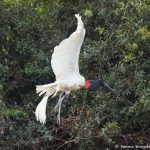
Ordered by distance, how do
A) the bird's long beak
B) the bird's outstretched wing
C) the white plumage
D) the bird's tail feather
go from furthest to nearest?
the bird's long beak, the bird's tail feather, the white plumage, the bird's outstretched wing

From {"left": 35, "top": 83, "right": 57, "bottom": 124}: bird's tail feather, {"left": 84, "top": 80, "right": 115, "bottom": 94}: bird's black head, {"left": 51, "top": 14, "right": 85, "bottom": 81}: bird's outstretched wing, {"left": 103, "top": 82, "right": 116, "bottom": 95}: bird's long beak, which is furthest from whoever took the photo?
{"left": 103, "top": 82, "right": 116, "bottom": 95}: bird's long beak

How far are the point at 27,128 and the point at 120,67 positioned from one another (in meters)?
1.17

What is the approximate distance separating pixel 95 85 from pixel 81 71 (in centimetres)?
72

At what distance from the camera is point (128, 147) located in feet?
25.5

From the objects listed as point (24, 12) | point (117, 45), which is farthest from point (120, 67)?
point (24, 12)

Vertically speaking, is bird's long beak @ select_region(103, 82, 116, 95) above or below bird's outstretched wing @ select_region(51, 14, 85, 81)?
below

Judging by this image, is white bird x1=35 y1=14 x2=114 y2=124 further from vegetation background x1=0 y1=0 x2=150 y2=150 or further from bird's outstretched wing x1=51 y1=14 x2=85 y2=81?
vegetation background x1=0 y1=0 x2=150 y2=150

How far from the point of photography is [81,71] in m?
8.30

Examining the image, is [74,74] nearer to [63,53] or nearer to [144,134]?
[63,53]

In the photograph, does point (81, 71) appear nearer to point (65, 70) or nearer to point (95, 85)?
point (95, 85)

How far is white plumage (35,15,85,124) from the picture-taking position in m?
6.79

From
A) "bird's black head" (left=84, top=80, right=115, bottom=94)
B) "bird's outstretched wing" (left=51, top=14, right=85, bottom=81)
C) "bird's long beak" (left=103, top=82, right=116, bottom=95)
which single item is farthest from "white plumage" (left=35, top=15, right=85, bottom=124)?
"bird's long beak" (left=103, top=82, right=116, bottom=95)

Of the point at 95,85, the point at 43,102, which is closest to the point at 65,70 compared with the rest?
the point at 43,102

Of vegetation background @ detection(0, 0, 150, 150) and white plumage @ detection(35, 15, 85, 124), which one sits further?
vegetation background @ detection(0, 0, 150, 150)
